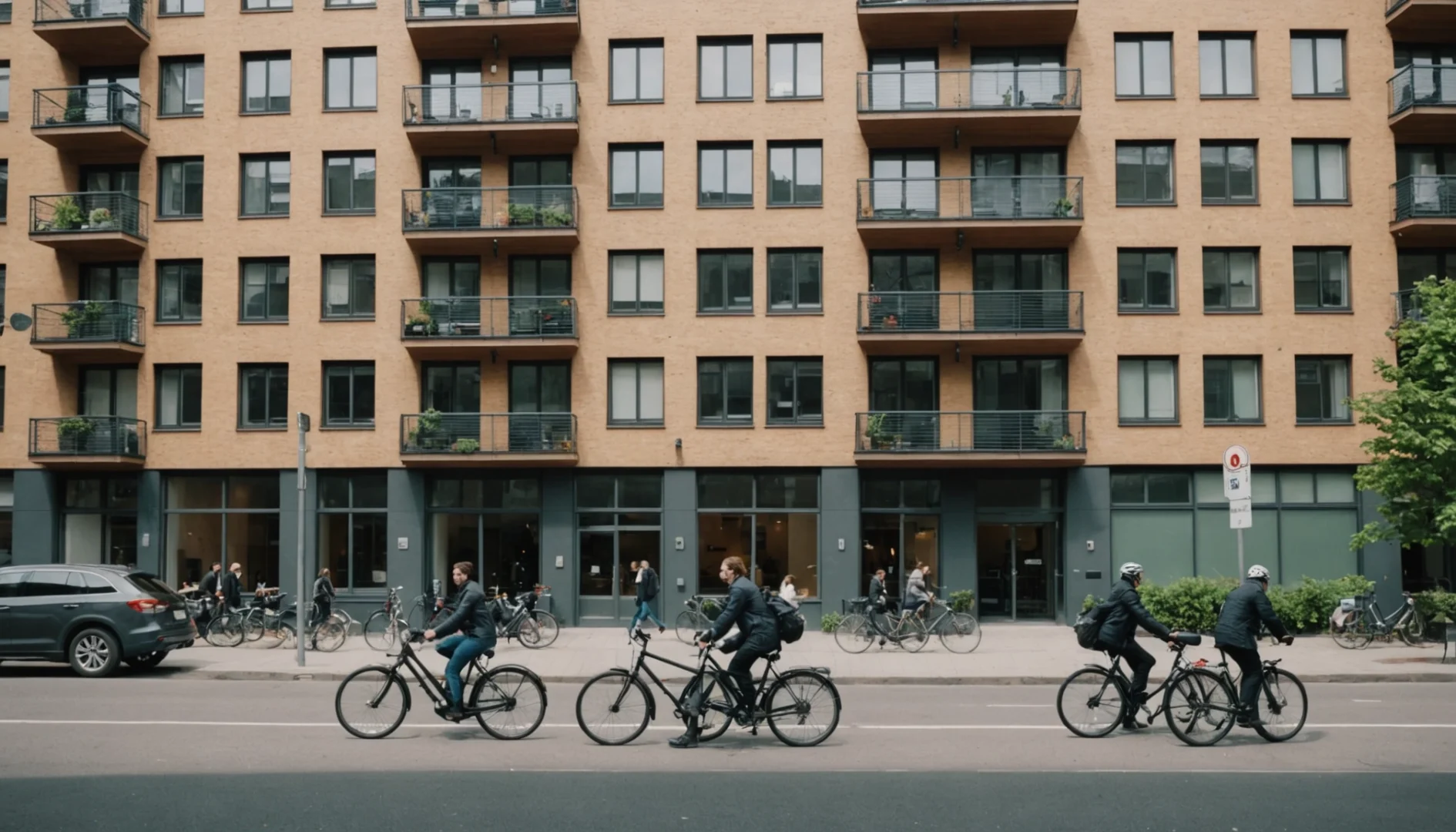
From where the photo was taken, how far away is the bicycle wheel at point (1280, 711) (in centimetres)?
1221

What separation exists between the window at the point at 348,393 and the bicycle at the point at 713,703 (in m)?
19.1

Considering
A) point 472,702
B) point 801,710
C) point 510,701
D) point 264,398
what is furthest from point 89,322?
point 801,710

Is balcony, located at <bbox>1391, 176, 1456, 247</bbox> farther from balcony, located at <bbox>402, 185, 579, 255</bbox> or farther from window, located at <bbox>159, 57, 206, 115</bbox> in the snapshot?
window, located at <bbox>159, 57, 206, 115</bbox>

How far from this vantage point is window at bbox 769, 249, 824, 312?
29.0 m

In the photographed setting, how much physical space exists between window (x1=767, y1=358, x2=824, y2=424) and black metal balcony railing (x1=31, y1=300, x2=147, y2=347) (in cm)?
1517

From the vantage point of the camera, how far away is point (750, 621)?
11742 mm

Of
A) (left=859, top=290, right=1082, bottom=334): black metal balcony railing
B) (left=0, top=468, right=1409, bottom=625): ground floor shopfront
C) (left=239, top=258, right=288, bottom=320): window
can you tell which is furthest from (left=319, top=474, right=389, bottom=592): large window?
(left=859, top=290, right=1082, bottom=334): black metal balcony railing

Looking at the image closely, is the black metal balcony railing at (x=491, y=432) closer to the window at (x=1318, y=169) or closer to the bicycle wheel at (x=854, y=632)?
the bicycle wheel at (x=854, y=632)

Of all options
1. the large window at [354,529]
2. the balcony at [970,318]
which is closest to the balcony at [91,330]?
the large window at [354,529]

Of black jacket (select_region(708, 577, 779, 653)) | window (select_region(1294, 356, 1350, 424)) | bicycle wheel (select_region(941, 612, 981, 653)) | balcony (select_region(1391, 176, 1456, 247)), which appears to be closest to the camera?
black jacket (select_region(708, 577, 779, 653))

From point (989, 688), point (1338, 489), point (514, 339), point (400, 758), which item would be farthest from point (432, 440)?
point (1338, 489)

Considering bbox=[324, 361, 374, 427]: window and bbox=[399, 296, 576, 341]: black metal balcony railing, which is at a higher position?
bbox=[399, 296, 576, 341]: black metal balcony railing

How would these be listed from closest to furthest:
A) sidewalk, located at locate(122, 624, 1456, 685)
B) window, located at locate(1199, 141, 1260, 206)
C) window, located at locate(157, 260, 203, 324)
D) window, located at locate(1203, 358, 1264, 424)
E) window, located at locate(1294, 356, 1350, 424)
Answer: sidewalk, located at locate(122, 624, 1456, 685), window, located at locate(1294, 356, 1350, 424), window, located at locate(1203, 358, 1264, 424), window, located at locate(1199, 141, 1260, 206), window, located at locate(157, 260, 203, 324)

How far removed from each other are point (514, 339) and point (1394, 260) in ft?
66.4
